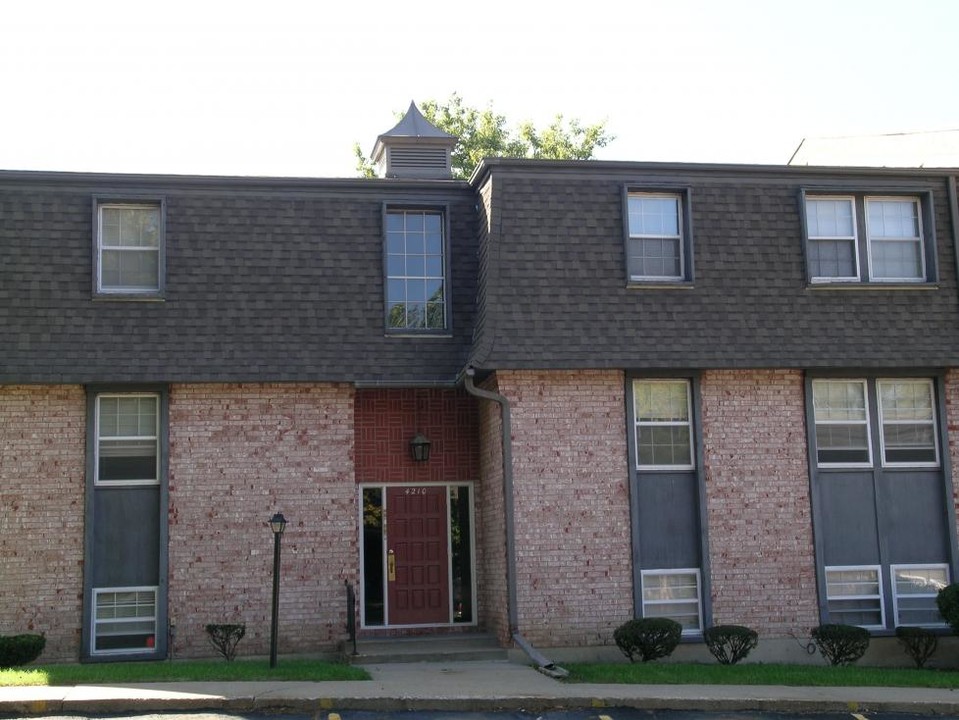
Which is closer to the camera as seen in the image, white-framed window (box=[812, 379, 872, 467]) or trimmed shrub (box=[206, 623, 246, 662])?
trimmed shrub (box=[206, 623, 246, 662])

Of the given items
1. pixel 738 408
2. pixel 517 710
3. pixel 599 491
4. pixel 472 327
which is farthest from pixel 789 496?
pixel 517 710

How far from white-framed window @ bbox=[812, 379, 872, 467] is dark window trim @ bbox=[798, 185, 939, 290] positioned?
1.45 m

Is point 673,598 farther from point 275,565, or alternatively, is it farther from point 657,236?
point 275,565

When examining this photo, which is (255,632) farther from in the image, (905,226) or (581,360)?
(905,226)

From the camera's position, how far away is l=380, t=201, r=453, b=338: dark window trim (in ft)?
59.3

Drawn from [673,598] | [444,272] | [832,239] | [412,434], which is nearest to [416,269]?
[444,272]

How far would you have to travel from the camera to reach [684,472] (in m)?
17.5

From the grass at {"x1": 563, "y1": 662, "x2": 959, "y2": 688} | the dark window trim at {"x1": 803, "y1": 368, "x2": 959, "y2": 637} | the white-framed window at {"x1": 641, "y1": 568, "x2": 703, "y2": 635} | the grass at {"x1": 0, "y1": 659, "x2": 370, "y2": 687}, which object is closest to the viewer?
the grass at {"x1": 0, "y1": 659, "x2": 370, "y2": 687}

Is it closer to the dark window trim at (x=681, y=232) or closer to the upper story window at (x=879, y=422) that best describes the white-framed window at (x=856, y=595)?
the upper story window at (x=879, y=422)

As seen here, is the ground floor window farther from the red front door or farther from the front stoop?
the front stoop

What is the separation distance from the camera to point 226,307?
17516 mm

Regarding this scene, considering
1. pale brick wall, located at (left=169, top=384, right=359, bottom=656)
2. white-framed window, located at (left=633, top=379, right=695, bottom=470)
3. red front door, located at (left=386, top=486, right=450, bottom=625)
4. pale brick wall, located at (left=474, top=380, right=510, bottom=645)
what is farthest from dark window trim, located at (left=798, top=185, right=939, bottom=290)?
pale brick wall, located at (left=169, top=384, right=359, bottom=656)

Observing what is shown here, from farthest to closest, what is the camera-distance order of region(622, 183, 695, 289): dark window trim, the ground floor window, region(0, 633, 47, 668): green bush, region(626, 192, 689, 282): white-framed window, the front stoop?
the ground floor window → region(626, 192, 689, 282): white-framed window → region(622, 183, 695, 289): dark window trim → the front stoop → region(0, 633, 47, 668): green bush

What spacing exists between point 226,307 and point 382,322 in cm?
221
